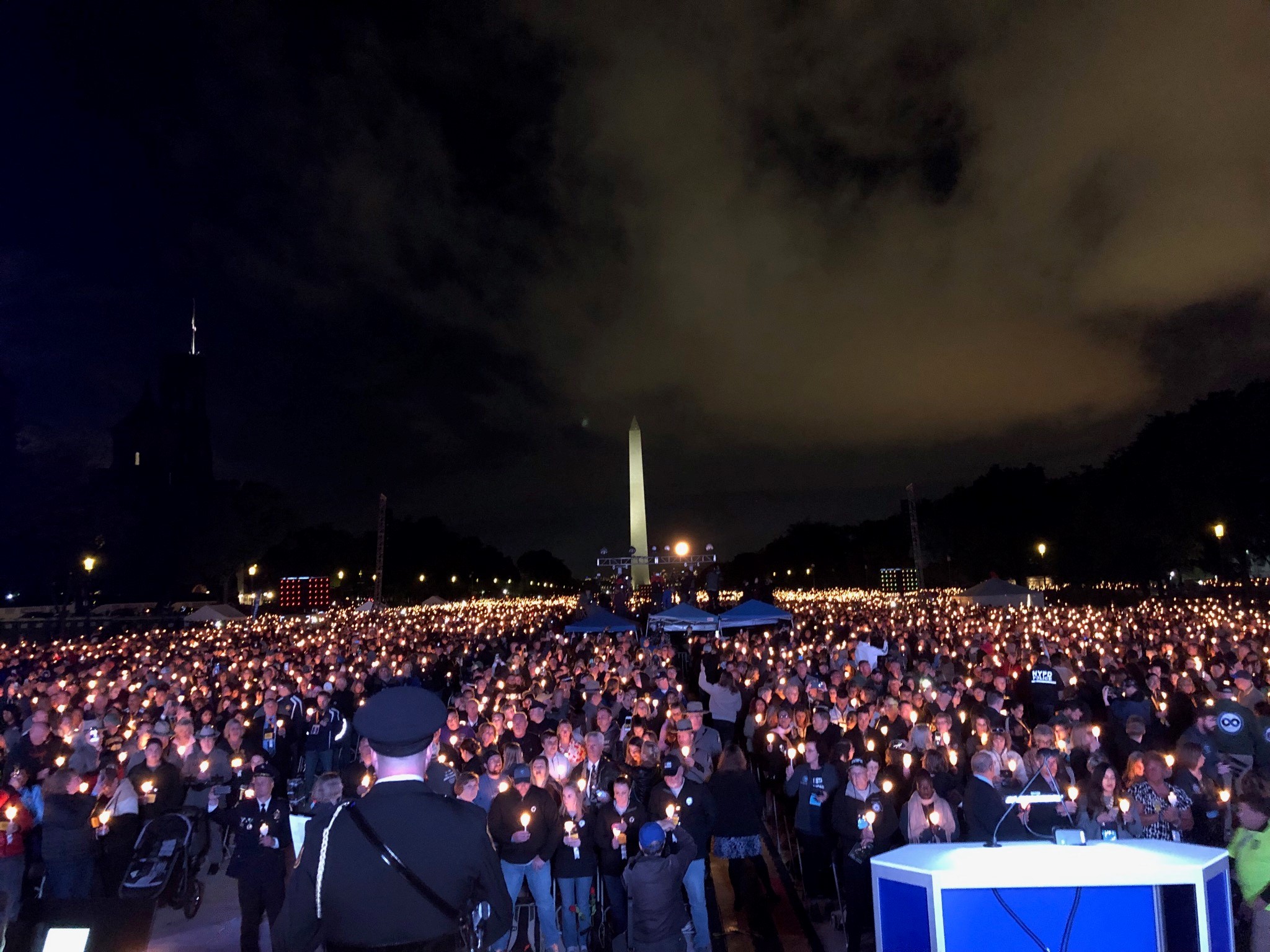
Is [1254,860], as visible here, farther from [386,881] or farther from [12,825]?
[12,825]

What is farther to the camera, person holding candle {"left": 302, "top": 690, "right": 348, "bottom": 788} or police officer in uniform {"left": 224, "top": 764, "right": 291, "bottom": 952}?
person holding candle {"left": 302, "top": 690, "right": 348, "bottom": 788}

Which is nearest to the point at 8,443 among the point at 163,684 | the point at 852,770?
the point at 163,684

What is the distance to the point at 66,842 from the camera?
7434 millimetres

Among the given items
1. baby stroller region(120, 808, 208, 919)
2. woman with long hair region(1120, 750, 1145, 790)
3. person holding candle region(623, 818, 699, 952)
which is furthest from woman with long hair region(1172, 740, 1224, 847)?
baby stroller region(120, 808, 208, 919)

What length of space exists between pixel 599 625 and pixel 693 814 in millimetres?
19122

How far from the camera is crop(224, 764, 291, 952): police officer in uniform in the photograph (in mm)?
7160

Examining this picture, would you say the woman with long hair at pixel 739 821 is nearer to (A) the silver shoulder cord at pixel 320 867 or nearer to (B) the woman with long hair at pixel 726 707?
(B) the woman with long hair at pixel 726 707

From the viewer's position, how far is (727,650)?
2184cm

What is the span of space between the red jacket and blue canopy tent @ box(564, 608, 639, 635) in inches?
737

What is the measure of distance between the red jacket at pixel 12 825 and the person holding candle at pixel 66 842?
278 millimetres

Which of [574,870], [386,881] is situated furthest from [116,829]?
[386,881]

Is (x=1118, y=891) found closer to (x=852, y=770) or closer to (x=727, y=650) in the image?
(x=852, y=770)

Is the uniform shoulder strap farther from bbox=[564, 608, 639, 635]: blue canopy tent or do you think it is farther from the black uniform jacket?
bbox=[564, 608, 639, 635]: blue canopy tent

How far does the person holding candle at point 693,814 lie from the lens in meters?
7.22
